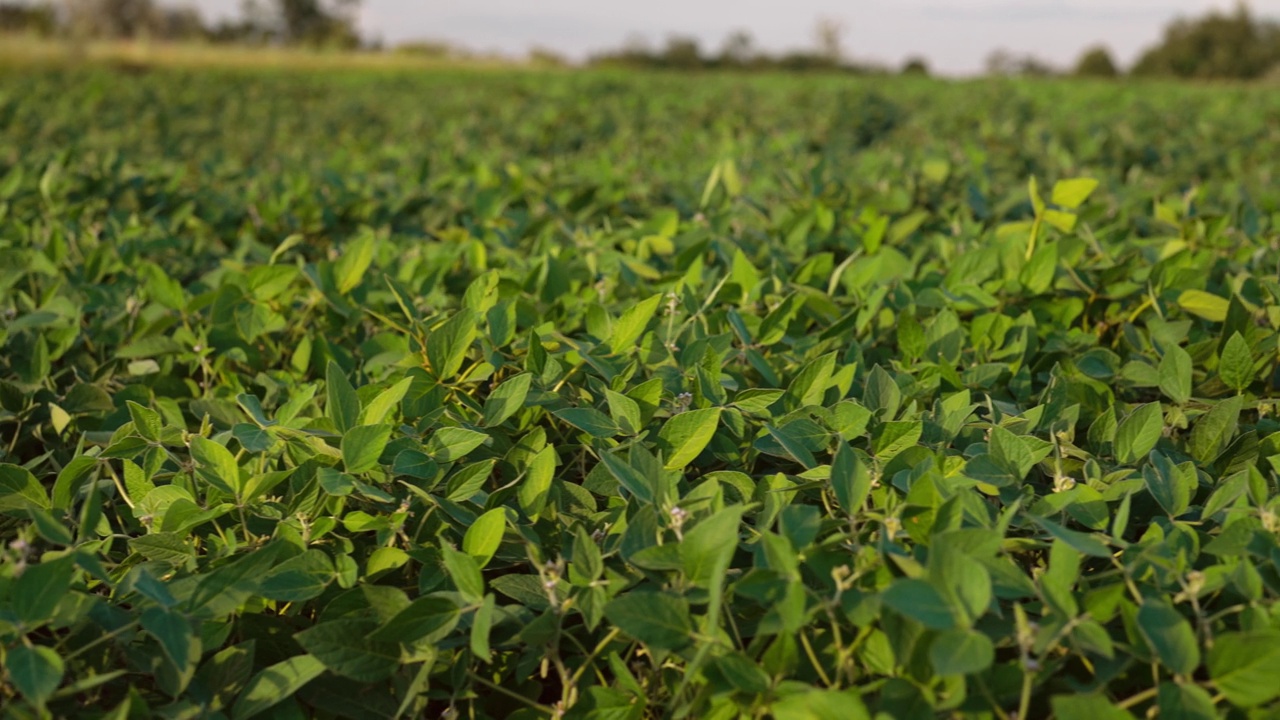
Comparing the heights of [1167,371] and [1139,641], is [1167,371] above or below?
above

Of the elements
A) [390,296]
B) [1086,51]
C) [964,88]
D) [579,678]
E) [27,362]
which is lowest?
[579,678]

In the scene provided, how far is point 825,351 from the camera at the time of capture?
170cm

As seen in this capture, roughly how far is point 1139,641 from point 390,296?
151 cm

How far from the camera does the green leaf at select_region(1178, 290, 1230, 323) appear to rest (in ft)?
5.89

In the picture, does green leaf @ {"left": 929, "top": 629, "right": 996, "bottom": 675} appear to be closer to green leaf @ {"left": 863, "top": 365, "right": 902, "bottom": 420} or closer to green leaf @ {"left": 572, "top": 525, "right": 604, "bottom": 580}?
green leaf @ {"left": 572, "top": 525, "right": 604, "bottom": 580}

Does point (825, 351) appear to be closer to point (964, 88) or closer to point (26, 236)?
point (26, 236)

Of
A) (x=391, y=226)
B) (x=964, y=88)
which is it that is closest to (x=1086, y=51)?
(x=964, y=88)

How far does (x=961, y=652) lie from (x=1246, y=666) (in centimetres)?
26

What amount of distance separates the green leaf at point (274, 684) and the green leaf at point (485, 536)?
20 centimetres

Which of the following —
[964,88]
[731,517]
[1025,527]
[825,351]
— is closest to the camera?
[731,517]

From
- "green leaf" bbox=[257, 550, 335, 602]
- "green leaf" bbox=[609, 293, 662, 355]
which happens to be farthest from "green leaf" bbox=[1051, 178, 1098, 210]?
"green leaf" bbox=[257, 550, 335, 602]

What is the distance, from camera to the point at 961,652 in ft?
2.84

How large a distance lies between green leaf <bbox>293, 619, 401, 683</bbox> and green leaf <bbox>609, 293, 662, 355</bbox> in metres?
0.59

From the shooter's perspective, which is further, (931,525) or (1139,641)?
(931,525)
